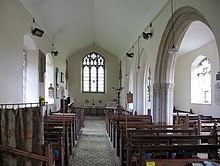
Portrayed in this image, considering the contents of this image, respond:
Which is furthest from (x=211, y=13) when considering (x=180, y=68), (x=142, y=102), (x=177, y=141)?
(x=180, y=68)

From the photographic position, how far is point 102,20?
11.9m

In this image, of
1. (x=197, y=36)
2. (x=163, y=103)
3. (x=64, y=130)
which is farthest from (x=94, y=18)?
(x=64, y=130)

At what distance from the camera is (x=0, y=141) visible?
3.35 metres

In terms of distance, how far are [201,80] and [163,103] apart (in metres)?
4.35

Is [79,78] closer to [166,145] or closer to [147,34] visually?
[147,34]

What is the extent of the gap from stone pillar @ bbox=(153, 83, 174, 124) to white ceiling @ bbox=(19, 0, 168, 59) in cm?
205

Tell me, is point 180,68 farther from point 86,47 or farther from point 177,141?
point 177,141

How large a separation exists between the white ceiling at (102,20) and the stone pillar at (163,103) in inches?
80.6

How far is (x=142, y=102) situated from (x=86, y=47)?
24.5 feet

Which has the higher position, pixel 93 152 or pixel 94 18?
pixel 94 18

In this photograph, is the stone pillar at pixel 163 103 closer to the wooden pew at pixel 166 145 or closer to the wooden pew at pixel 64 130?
the wooden pew at pixel 64 130

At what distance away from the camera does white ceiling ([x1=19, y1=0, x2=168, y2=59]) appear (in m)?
8.01

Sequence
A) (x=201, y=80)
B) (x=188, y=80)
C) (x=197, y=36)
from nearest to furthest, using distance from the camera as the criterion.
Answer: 1. (x=197, y=36)
2. (x=201, y=80)
3. (x=188, y=80)

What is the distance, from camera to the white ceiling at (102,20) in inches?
318
